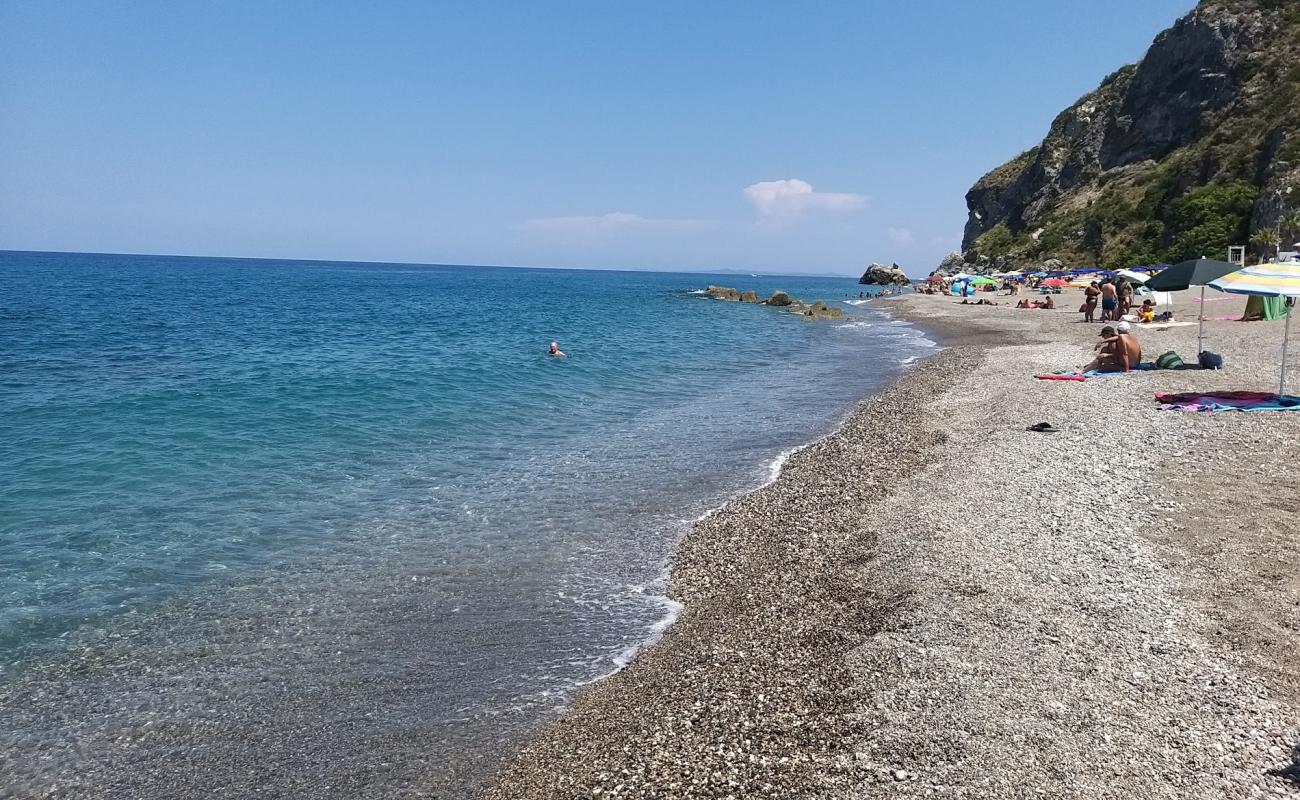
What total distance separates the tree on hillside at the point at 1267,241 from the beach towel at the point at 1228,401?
143ft

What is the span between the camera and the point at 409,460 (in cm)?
1622

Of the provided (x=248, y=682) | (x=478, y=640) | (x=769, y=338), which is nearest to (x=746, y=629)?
(x=478, y=640)

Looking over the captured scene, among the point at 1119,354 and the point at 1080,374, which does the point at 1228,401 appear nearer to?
the point at 1080,374

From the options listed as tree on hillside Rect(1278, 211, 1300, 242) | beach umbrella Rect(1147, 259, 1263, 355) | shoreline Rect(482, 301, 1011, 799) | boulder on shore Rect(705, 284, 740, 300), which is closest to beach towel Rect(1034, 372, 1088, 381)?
beach umbrella Rect(1147, 259, 1263, 355)

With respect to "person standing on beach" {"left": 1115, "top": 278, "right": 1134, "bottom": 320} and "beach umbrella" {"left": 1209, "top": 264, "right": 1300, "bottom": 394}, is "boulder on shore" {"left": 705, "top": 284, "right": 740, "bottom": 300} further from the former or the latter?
"beach umbrella" {"left": 1209, "top": 264, "right": 1300, "bottom": 394}

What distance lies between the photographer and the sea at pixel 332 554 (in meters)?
6.63

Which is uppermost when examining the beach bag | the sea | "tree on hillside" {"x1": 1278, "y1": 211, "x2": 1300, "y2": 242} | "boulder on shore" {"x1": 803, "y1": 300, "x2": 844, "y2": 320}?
"tree on hillside" {"x1": 1278, "y1": 211, "x2": 1300, "y2": 242}

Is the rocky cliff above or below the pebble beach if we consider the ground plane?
above

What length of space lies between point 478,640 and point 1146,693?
6358 mm

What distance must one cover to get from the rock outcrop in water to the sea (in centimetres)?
3564

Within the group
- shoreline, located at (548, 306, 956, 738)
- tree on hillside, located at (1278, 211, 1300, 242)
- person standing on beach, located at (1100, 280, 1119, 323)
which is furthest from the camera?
tree on hillside, located at (1278, 211, 1300, 242)

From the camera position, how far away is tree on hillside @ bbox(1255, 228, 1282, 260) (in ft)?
163

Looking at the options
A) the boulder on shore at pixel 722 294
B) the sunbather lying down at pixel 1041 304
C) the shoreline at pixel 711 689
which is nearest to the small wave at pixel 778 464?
the shoreline at pixel 711 689

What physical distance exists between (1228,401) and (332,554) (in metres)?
17.2
